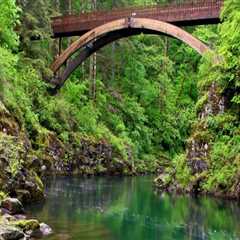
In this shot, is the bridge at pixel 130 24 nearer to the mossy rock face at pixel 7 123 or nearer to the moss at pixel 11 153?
the mossy rock face at pixel 7 123

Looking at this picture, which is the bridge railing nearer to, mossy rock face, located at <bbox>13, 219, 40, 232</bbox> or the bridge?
the bridge

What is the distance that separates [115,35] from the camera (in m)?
44.1

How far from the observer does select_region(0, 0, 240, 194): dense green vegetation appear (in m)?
33.2

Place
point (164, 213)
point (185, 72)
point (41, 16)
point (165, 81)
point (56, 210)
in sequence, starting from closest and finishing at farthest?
point (56, 210) → point (164, 213) → point (41, 16) → point (165, 81) → point (185, 72)

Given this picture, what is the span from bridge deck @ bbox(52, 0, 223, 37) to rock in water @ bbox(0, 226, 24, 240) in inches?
946

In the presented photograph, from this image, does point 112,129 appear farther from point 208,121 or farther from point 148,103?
A: point 208,121

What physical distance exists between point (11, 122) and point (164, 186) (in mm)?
10130

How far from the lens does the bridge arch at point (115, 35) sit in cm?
3903

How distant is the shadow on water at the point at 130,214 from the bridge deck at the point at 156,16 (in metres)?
11.7

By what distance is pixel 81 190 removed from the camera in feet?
103

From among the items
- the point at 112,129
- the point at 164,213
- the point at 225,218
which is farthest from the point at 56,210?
the point at 112,129

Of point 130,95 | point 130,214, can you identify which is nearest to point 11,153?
point 130,214

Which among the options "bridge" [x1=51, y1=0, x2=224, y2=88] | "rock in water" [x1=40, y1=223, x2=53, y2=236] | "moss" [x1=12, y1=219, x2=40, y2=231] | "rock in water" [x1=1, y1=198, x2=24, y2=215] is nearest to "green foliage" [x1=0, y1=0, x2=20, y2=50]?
"bridge" [x1=51, y1=0, x2=224, y2=88]

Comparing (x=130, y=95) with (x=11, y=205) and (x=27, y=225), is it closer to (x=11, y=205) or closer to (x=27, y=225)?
(x=11, y=205)
